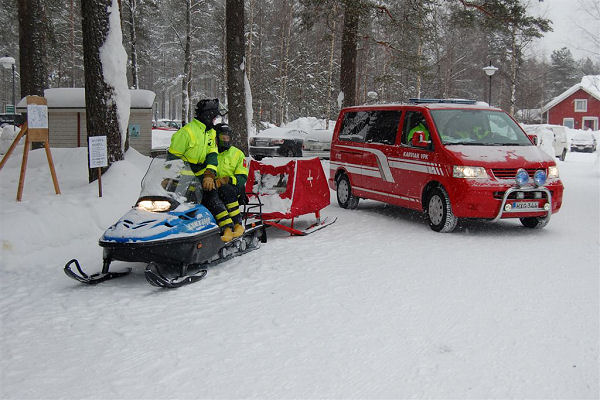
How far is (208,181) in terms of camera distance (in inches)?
266

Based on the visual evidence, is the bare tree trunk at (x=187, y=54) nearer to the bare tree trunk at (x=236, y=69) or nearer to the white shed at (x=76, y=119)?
the white shed at (x=76, y=119)

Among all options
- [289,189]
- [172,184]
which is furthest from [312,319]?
[289,189]

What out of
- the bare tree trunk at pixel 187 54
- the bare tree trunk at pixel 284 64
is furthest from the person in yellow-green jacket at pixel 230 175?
the bare tree trunk at pixel 284 64

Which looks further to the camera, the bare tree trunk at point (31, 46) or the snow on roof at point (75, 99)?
the snow on roof at point (75, 99)

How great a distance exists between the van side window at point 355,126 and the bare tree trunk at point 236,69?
5.05 m

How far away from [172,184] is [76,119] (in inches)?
470

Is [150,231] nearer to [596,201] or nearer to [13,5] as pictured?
[596,201]

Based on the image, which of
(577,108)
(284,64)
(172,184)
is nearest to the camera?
(172,184)

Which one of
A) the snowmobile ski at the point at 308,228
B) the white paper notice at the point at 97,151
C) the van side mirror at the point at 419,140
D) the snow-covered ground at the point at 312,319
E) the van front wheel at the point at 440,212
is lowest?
the snow-covered ground at the point at 312,319

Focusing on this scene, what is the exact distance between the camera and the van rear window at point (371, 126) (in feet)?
34.6

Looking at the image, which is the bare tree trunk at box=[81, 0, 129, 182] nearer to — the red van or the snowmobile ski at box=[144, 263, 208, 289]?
the red van

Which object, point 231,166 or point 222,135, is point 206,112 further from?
point 231,166

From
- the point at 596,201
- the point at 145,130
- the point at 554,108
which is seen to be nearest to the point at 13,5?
the point at 145,130

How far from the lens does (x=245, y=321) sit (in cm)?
518
